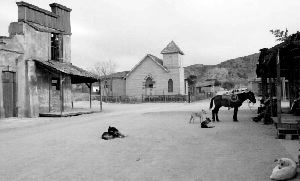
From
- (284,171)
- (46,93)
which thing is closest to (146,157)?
(284,171)

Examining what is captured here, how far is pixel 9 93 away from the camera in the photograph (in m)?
20.3

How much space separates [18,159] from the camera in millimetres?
7922

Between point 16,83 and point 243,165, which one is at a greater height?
point 16,83

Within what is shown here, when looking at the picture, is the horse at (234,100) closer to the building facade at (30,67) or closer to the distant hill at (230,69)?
the building facade at (30,67)

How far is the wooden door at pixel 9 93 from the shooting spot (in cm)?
1994

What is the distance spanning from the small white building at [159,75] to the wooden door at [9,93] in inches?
1102

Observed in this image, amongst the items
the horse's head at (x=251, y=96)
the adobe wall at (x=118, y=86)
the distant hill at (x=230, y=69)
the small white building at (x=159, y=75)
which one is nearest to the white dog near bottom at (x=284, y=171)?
the horse's head at (x=251, y=96)

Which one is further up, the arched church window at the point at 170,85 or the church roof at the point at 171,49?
the church roof at the point at 171,49

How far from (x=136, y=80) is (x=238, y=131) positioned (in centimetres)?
3931

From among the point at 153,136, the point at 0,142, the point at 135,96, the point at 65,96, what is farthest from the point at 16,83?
the point at 135,96

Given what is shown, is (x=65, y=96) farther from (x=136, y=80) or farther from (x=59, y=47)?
(x=136, y=80)

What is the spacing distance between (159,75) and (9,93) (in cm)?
3087

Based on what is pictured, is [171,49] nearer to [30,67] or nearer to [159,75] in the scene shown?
[159,75]

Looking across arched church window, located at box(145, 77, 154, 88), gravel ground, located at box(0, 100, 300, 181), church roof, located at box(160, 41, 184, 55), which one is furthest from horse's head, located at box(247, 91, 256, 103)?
arched church window, located at box(145, 77, 154, 88)
